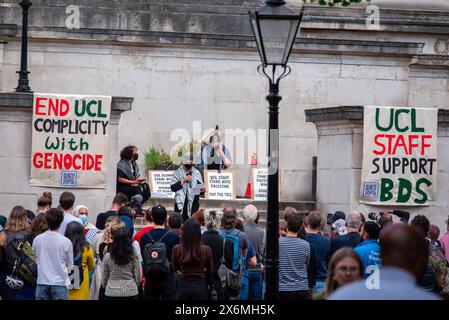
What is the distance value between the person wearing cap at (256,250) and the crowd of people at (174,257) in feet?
0.04

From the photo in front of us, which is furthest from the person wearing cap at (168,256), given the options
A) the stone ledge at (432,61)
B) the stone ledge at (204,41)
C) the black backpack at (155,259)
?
the stone ledge at (432,61)

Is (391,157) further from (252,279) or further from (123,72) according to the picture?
(123,72)

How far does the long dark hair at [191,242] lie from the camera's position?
13.8m

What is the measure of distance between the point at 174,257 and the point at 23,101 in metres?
7.46

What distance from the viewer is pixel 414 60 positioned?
27.4 meters

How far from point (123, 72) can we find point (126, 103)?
6021mm

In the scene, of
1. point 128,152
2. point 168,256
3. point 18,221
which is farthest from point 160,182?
point 18,221

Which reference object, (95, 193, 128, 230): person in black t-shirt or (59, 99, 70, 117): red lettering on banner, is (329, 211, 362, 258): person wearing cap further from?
(59, 99, 70, 117): red lettering on banner

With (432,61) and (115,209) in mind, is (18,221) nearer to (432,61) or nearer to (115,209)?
(115,209)

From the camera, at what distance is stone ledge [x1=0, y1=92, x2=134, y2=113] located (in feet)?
67.8

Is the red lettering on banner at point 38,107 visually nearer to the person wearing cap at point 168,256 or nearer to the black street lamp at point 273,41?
the person wearing cap at point 168,256

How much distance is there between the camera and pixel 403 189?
20469mm

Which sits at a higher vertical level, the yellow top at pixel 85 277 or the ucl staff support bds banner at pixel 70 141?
the ucl staff support bds banner at pixel 70 141
